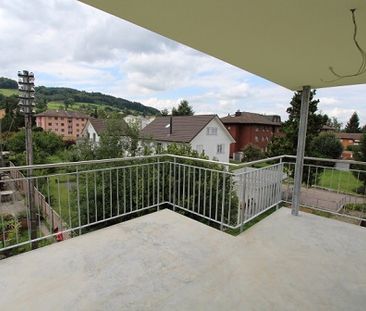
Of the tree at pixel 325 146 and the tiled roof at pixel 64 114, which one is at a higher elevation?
the tiled roof at pixel 64 114

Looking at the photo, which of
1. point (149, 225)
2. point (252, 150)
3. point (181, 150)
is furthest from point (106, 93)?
point (149, 225)

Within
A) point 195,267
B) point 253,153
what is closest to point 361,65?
point 195,267

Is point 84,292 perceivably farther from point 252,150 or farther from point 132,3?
point 252,150

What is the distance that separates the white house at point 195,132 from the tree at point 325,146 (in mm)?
6512

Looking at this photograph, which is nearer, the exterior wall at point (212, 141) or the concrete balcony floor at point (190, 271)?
the concrete balcony floor at point (190, 271)

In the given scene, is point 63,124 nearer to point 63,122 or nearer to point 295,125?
point 63,122

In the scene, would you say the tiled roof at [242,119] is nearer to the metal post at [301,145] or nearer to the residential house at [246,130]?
the residential house at [246,130]

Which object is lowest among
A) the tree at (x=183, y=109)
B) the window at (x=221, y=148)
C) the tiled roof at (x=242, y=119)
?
the window at (x=221, y=148)

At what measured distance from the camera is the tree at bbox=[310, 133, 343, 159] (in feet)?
43.7

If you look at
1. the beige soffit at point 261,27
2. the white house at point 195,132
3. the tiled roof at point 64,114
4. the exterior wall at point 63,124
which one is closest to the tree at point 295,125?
the white house at point 195,132

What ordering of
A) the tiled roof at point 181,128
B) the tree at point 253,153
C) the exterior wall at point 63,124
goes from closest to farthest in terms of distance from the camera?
the tiled roof at point 181,128 → the tree at point 253,153 → the exterior wall at point 63,124

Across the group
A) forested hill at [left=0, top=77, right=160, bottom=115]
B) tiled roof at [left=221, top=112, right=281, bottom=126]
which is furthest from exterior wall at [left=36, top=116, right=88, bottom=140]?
tiled roof at [left=221, top=112, right=281, bottom=126]

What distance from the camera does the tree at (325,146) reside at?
13328mm

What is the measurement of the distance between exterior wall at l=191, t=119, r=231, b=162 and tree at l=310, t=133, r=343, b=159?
651 cm
